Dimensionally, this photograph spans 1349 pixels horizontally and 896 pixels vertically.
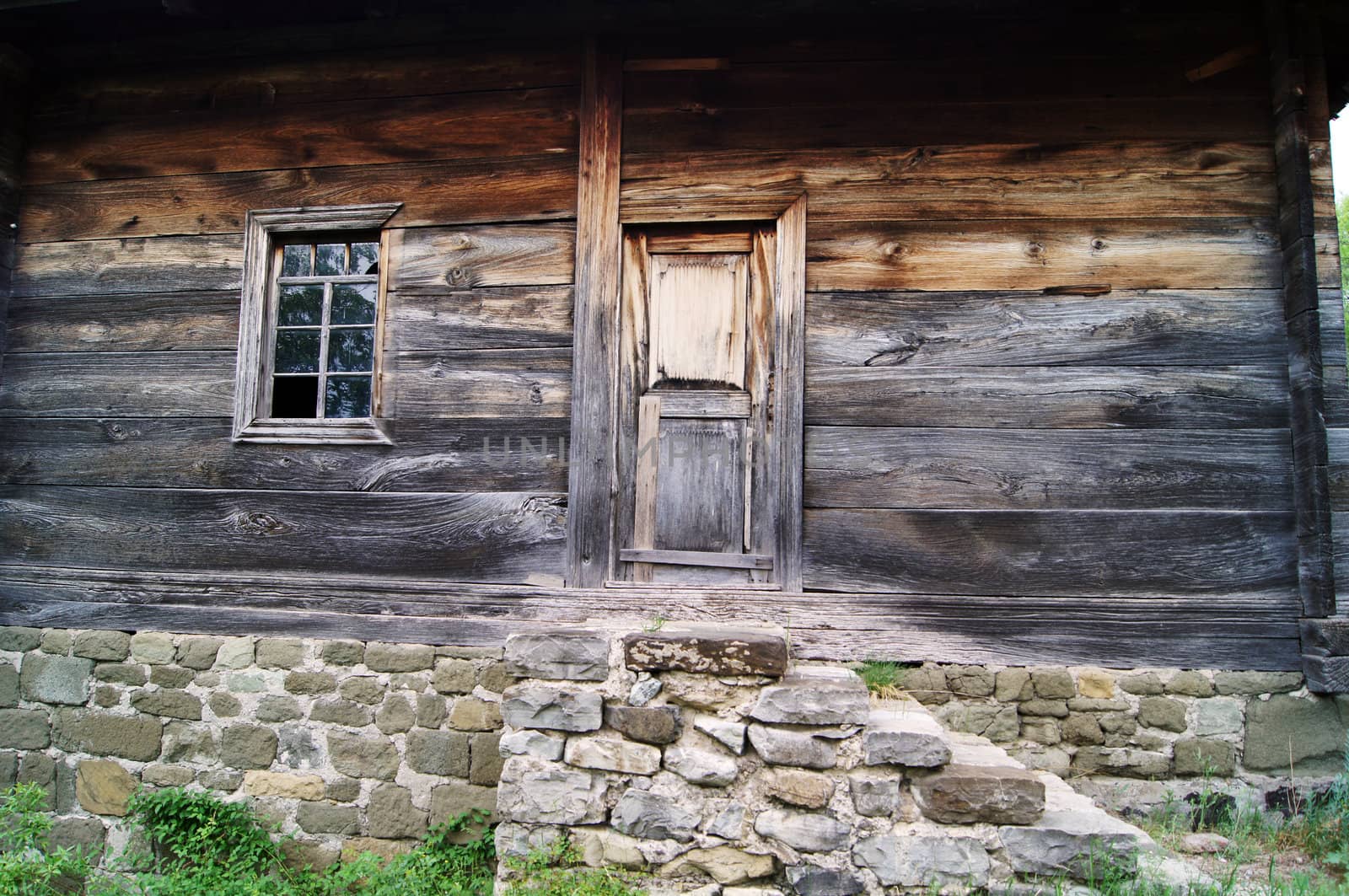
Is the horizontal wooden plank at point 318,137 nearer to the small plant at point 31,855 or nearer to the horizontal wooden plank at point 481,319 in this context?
the horizontal wooden plank at point 481,319

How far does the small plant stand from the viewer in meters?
3.67

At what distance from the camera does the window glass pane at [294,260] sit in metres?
4.65

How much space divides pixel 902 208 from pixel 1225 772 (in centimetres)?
305

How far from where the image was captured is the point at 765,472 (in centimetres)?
405

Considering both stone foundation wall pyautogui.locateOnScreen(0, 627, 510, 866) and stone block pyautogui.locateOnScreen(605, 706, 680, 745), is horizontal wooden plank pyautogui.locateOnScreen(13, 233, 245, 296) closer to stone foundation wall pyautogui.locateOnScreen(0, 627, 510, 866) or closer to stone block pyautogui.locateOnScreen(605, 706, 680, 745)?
stone foundation wall pyautogui.locateOnScreen(0, 627, 510, 866)

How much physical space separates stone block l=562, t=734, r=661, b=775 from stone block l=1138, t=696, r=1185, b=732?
2363 millimetres

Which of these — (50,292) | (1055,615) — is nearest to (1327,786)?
(1055,615)

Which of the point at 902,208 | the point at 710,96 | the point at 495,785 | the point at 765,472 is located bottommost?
the point at 495,785

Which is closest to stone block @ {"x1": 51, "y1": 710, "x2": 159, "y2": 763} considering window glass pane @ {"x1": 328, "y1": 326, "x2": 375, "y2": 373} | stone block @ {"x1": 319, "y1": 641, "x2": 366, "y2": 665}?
stone block @ {"x1": 319, "y1": 641, "x2": 366, "y2": 665}

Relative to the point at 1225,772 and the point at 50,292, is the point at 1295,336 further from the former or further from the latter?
the point at 50,292

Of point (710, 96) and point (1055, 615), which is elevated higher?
point (710, 96)

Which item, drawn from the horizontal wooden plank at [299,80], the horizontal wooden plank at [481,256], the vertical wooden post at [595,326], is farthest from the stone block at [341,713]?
the horizontal wooden plank at [299,80]

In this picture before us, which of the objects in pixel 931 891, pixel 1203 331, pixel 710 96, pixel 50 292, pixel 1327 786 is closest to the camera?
pixel 931 891

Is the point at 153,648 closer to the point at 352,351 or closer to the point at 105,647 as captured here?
the point at 105,647
